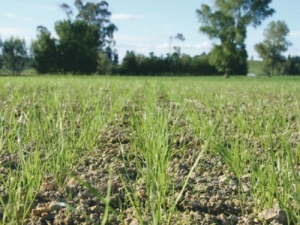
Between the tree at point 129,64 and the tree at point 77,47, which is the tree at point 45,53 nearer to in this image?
the tree at point 77,47

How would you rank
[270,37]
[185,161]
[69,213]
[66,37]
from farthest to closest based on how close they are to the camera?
[270,37], [66,37], [185,161], [69,213]

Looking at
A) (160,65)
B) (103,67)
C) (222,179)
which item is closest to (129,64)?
(103,67)

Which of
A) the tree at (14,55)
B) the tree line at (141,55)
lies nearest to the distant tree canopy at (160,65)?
the tree line at (141,55)

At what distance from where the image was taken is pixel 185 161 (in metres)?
1.83

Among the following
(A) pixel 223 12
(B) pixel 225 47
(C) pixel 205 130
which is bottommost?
(C) pixel 205 130

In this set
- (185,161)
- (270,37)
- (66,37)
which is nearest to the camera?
(185,161)

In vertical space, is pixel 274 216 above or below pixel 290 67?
below

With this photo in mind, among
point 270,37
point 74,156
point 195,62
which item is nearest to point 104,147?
point 74,156

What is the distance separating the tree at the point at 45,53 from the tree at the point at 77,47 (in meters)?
0.68

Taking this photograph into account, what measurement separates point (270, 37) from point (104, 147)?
69.2 meters

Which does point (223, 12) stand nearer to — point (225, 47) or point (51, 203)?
point (225, 47)

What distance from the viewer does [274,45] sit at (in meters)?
66.0

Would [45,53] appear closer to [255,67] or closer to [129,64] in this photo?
[129,64]

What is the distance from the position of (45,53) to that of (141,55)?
1452 cm
